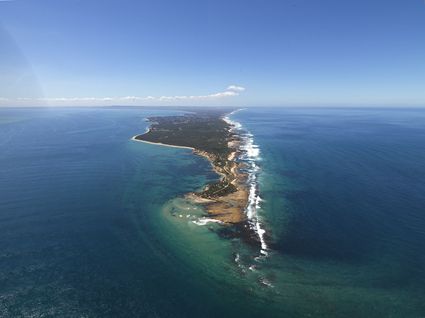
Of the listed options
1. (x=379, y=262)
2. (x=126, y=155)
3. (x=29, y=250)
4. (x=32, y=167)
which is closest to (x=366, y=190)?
(x=379, y=262)

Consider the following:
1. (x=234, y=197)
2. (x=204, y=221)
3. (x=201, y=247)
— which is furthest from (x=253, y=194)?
(x=201, y=247)

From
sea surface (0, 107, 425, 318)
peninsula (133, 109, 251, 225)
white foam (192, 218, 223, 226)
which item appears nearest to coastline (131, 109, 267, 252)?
peninsula (133, 109, 251, 225)

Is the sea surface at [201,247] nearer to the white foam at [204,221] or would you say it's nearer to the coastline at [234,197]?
the white foam at [204,221]

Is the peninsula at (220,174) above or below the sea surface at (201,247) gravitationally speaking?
above

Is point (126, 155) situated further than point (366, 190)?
Yes

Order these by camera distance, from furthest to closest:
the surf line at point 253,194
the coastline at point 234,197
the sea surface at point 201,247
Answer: the coastline at point 234,197
the surf line at point 253,194
the sea surface at point 201,247

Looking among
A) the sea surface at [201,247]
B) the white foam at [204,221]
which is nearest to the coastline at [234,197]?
the white foam at [204,221]

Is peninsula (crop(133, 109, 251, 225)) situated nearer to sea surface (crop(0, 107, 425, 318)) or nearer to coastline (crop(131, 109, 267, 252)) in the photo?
coastline (crop(131, 109, 267, 252))

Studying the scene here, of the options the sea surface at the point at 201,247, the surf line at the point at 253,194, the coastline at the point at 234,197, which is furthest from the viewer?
the coastline at the point at 234,197

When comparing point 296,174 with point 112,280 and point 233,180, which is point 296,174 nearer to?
point 233,180
